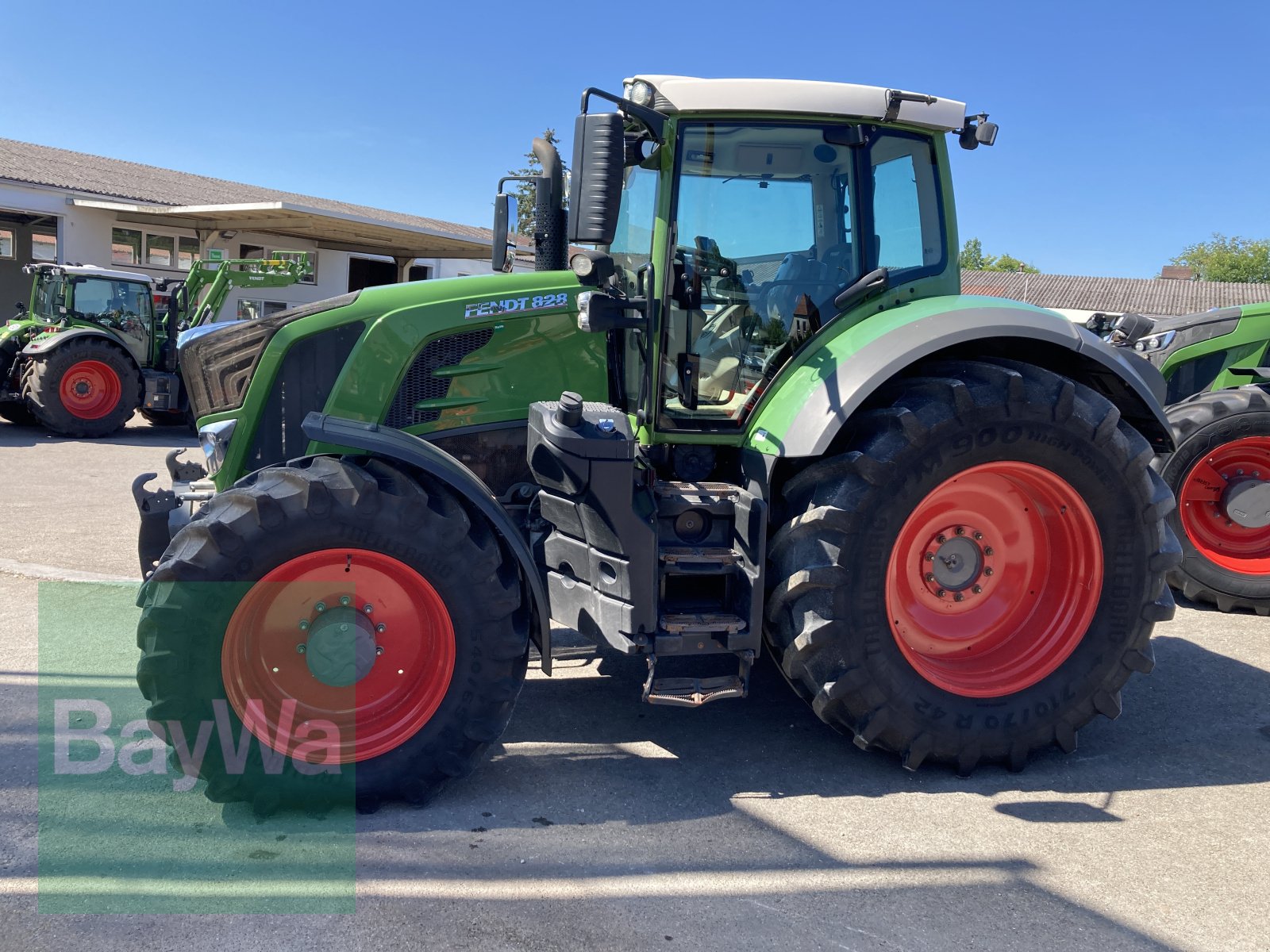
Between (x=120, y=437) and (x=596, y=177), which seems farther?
(x=120, y=437)

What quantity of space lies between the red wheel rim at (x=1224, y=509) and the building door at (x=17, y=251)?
→ 76.5 feet

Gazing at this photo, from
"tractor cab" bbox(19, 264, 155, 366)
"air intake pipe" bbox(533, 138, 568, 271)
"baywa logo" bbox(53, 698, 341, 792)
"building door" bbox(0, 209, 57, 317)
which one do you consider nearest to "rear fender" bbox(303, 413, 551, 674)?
"baywa logo" bbox(53, 698, 341, 792)

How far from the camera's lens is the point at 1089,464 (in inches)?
149

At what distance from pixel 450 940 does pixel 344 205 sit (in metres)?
30.3

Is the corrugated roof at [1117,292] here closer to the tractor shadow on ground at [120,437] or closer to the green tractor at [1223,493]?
the tractor shadow on ground at [120,437]

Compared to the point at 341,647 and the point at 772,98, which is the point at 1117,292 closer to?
the point at 772,98

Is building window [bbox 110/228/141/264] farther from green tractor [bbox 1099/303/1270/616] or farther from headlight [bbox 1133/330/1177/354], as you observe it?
green tractor [bbox 1099/303/1270/616]

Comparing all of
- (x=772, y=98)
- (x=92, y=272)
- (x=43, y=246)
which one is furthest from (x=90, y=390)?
(x=43, y=246)

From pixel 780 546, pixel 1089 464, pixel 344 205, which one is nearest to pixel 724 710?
pixel 780 546

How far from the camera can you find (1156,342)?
708 centimetres

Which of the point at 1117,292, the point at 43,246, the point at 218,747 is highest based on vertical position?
the point at 1117,292

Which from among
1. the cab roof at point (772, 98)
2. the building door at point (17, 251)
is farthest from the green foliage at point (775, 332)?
the building door at point (17, 251)

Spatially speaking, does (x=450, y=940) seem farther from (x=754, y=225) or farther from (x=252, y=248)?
(x=252, y=248)

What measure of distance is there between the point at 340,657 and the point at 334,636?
0.25ft
